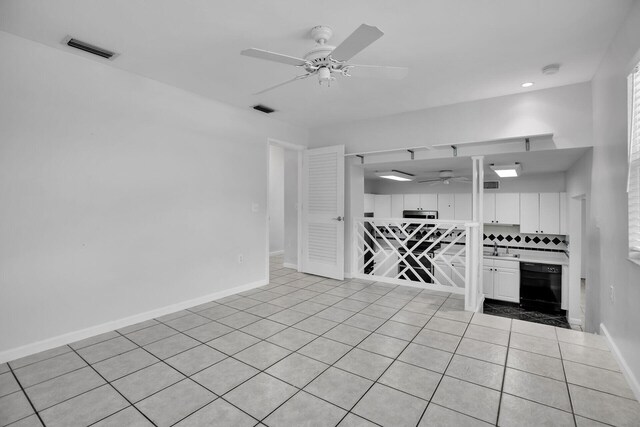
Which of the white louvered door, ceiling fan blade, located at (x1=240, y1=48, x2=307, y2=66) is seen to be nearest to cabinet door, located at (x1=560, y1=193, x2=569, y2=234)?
the white louvered door

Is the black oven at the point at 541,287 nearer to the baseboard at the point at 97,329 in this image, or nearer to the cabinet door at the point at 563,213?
the cabinet door at the point at 563,213

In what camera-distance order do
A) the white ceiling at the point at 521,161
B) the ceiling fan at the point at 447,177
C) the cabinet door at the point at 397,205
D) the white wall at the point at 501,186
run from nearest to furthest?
the white ceiling at the point at 521,161
the white wall at the point at 501,186
the ceiling fan at the point at 447,177
the cabinet door at the point at 397,205

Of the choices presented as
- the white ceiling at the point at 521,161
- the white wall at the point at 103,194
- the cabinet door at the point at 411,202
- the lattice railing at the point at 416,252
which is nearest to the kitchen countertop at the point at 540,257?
the lattice railing at the point at 416,252

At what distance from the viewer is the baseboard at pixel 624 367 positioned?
1.93 metres

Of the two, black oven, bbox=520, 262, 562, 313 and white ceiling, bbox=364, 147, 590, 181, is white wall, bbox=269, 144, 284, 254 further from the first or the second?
black oven, bbox=520, 262, 562, 313

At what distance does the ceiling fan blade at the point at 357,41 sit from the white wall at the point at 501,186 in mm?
4953

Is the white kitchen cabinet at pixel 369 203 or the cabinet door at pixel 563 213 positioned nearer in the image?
the cabinet door at pixel 563 213

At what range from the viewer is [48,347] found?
102 inches

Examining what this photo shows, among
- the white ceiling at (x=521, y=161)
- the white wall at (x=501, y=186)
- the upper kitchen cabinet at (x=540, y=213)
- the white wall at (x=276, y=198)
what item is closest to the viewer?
the white ceiling at (x=521, y=161)

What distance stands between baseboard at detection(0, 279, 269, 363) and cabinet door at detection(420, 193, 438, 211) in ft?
14.5

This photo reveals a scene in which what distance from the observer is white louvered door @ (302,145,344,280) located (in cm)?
480

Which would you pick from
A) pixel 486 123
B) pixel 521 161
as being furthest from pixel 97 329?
pixel 521 161

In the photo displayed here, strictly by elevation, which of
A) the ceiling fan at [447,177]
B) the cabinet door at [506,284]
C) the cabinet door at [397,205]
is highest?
the ceiling fan at [447,177]

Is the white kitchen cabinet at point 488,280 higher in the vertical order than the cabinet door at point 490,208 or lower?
lower
